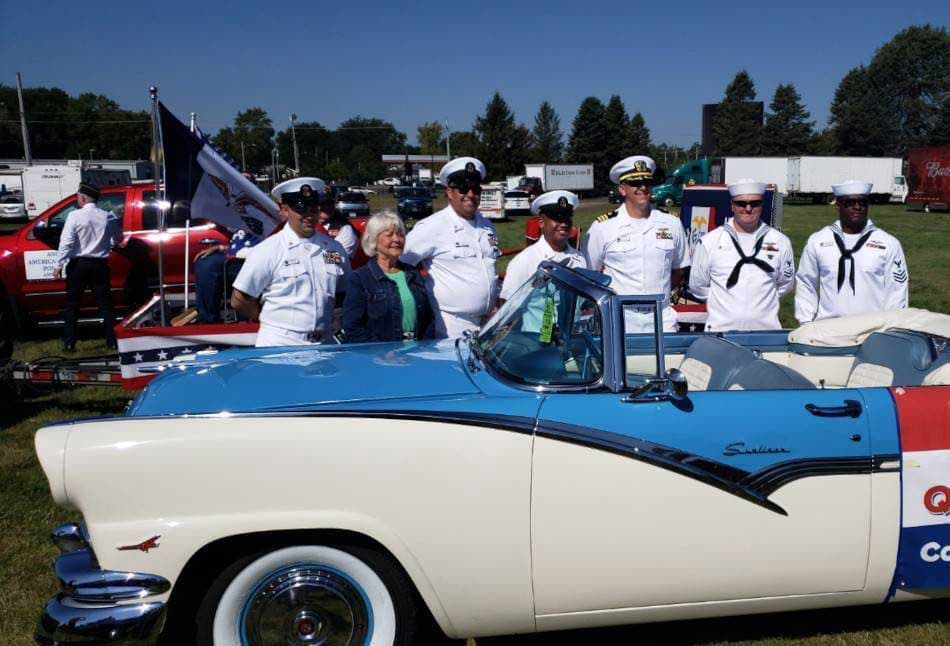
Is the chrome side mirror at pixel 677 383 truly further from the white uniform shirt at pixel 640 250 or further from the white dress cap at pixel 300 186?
the white dress cap at pixel 300 186

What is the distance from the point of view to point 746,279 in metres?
4.82

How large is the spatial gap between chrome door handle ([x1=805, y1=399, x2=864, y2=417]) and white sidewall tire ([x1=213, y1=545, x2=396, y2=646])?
1.74 m

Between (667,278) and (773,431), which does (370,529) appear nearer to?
(773,431)

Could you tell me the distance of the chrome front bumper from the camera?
2562mm

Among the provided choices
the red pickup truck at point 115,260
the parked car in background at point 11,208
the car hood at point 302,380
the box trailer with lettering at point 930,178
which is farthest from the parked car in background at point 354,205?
the car hood at point 302,380

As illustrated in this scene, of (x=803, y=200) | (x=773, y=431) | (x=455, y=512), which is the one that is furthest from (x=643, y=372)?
(x=803, y=200)

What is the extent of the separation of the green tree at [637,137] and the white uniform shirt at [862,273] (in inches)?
2594

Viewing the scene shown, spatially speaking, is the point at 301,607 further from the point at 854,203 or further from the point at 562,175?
the point at 562,175

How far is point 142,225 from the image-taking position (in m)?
9.56

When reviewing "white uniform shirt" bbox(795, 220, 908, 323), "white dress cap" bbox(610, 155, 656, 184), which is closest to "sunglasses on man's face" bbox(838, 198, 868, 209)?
"white uniform shirt" bbox(795, 220, 908, 323)

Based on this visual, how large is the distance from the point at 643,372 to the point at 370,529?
155 cm

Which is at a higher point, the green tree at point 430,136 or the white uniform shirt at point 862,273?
the green tree at point 430,136

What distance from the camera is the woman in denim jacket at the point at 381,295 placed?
411cm

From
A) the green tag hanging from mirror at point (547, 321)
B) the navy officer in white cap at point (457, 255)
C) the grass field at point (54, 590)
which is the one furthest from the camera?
the navy officer in white cap at point (457, 255)
